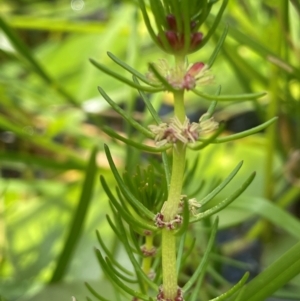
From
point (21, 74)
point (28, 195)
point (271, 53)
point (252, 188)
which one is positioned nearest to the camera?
point (271, 53)

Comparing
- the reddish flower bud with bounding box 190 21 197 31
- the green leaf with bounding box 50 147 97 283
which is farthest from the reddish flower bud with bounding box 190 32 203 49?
the green leaf with bounding box 50 147 97 283

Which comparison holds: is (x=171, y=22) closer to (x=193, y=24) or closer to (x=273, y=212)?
(x=193, y=24)

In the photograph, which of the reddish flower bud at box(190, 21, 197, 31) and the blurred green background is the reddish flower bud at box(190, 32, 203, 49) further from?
the blurred green background

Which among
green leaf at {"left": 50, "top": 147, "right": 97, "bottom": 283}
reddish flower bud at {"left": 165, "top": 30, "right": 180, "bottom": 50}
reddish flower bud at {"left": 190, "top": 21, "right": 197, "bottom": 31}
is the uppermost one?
green leaf at {"left": 50, "top": 147, "right": 97, "bottom": 283}

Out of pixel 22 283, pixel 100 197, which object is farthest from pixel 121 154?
pixel 22 283

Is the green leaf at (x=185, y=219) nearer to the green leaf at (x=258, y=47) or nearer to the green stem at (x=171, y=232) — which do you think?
the green stem at (x=171, y=232)

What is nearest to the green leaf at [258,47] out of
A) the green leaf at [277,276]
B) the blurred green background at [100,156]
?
the blurred green background at [100,156]

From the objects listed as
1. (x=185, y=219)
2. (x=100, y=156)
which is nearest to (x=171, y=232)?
(x=185, y=219)

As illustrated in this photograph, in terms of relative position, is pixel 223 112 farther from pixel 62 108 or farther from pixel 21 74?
pixel 21 74
